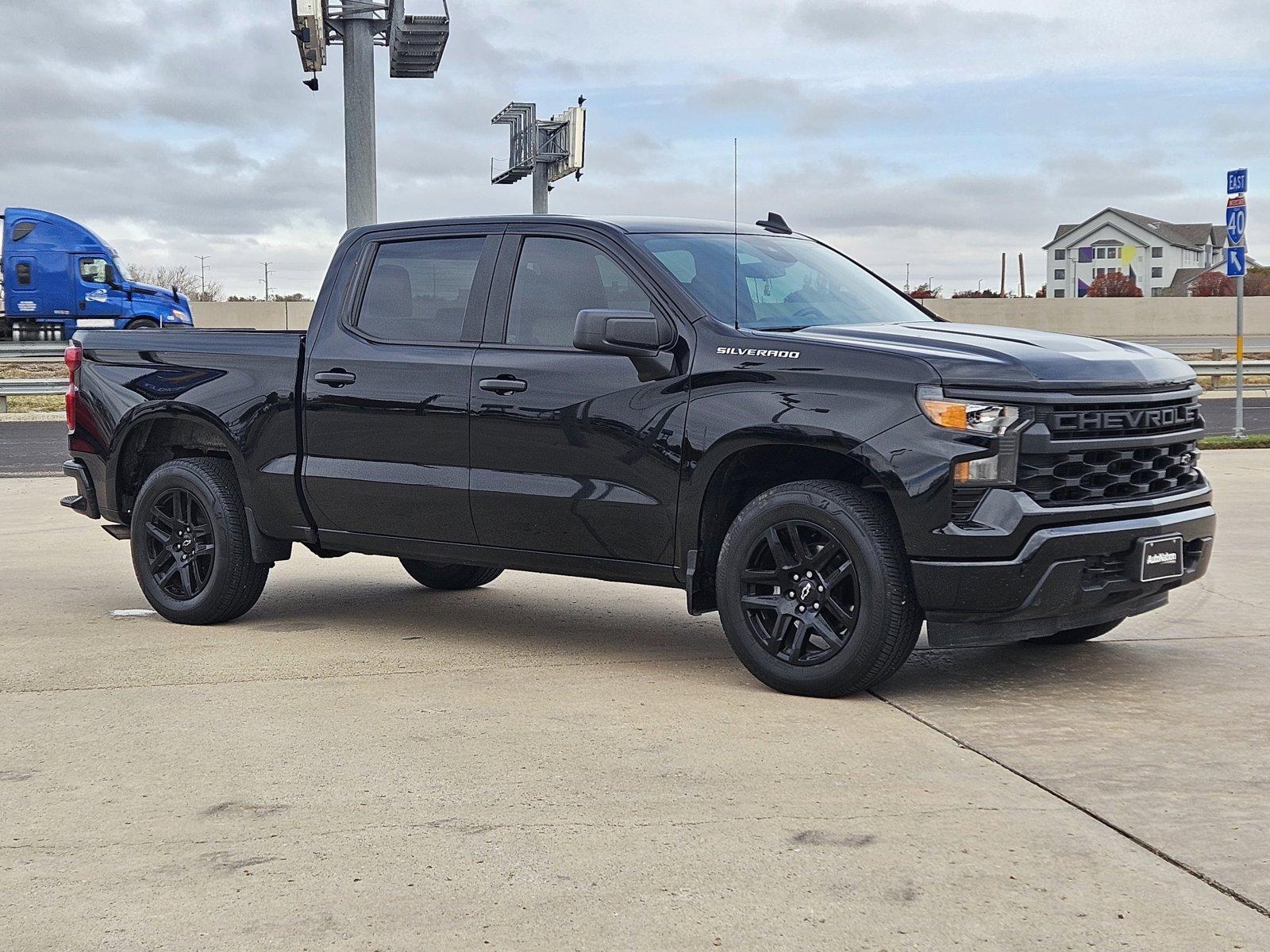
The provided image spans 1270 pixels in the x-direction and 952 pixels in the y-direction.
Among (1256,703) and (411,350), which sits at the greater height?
(411,350)

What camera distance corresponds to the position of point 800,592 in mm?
5672

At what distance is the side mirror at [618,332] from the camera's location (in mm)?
5785

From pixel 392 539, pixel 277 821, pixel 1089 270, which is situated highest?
pixel 1089 270

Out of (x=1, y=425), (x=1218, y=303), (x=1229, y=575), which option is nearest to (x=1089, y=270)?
(x=1218, y=303)

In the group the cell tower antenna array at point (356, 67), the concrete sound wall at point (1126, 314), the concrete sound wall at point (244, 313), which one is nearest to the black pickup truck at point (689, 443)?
the cell tower antenna array at point (356, 67)

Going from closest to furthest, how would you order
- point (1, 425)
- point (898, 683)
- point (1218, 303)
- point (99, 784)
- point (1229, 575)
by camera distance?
point (99, 784)
point (898, 683)
point (1229, 575)
point (1, 425)
point (1218, 303)

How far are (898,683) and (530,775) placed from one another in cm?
189

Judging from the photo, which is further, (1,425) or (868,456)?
(1,425)

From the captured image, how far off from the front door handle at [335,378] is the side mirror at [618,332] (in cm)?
139

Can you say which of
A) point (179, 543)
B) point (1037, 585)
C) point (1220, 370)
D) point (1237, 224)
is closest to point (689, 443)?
point (1037, 585)

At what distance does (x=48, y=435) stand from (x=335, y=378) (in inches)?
597

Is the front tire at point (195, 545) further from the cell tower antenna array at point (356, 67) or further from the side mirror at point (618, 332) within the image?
the cell tower antenna array at point (356, 67)

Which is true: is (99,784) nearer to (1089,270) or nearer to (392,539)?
(392,539)

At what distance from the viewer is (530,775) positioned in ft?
15.4
